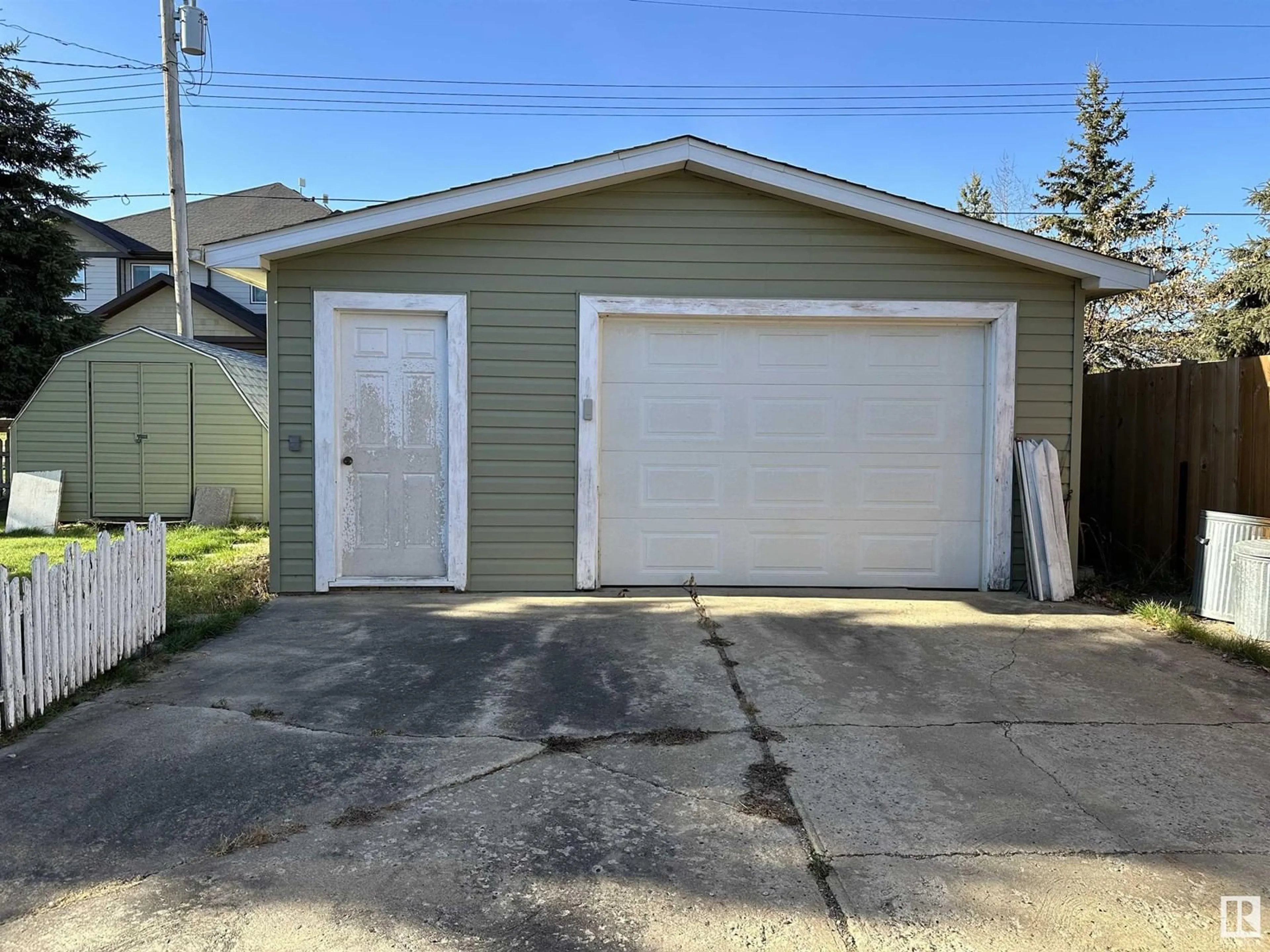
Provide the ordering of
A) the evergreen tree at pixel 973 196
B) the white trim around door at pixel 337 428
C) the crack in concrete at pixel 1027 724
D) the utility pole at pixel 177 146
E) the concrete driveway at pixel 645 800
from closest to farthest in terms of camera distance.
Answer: the concrete driveway at pixel 645 800, the crack in concrete at pixel 1027 724, the white trim around door at pixel 337 428, the utility pole at pixel 177 146, the evergreen tree at pixel 973 196

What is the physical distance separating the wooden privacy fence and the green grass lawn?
7146mm

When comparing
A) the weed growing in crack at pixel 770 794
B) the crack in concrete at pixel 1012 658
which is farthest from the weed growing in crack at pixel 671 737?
the crack in concrete at pixel 1012 658

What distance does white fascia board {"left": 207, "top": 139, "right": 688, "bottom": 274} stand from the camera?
597cm

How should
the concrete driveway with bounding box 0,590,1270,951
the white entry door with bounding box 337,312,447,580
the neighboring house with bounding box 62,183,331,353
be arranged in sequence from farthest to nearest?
the neighboring house with bounding box 62,183,331,353
the white entry door with bounding box 337,312,447,580
the concrete driveway with bounding box 0,590,1270,951

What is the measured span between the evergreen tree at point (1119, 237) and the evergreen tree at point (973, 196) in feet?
27.4

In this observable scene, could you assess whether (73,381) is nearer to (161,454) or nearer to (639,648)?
(161,454)

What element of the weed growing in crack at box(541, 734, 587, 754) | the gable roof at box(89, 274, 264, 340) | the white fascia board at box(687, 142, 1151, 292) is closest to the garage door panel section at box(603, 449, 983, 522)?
the white fascia board at box(687, 142, 1151, 292)

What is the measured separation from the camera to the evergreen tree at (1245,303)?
1683 centimetres

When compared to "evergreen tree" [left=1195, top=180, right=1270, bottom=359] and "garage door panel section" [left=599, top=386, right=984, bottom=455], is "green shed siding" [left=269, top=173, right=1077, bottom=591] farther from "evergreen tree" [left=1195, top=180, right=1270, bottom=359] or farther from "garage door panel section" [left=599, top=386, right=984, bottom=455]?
"evergreen tree" [left=1195, top=180, right=1270, bottom=359]

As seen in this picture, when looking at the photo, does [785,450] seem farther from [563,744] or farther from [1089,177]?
[1089,177]

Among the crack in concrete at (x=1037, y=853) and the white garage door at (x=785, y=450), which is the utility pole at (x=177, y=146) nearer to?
the white garage door at (x=785, y=450)

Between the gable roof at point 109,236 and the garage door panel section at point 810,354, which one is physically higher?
the gable roof at point 109,236

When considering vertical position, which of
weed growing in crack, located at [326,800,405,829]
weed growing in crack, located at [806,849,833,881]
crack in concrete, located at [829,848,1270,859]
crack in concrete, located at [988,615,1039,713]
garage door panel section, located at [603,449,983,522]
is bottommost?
weed growing in crack, located at [806,849,833,881]

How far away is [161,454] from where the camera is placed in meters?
10.8
